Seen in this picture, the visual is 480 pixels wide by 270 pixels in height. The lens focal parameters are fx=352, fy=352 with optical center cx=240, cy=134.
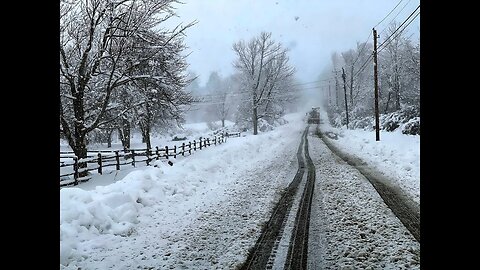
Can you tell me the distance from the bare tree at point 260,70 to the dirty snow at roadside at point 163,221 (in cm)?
3273

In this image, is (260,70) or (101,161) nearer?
(101,161)

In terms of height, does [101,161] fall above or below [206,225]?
above

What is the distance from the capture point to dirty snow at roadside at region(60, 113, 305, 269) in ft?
17.1

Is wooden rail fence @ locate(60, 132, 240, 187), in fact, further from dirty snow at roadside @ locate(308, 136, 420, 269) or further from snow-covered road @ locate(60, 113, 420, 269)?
dirty snow at roadside @ locate(308, 136, 420, 269)

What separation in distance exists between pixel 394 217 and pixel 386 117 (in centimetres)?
2895

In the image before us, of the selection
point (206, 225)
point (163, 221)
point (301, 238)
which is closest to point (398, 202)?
point (301, 238)

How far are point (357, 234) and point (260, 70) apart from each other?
38407 mm

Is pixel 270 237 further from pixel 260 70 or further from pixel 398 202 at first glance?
pixel 260 70

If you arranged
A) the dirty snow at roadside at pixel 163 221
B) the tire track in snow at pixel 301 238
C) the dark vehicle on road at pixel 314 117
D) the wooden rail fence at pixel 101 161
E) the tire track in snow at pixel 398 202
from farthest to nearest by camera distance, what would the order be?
the dark vehicle on road at pixel 314 117 < the wooden rail fence at pixel 101 161 < the tire track in snow at pixel 398 202 < the dirty snow at roadside at pixel 163 221 < the tire track in snow at pixel 301 238

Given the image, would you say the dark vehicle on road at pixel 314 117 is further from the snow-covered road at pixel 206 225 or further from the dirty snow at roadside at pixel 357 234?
the dirty snow at roadside at pixel 357 234

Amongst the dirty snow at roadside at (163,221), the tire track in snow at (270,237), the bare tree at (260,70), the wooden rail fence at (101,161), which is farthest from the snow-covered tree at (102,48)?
the bare tree at (260,70)

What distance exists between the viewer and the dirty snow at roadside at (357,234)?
4738 millimetres

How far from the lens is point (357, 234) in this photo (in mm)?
5902
